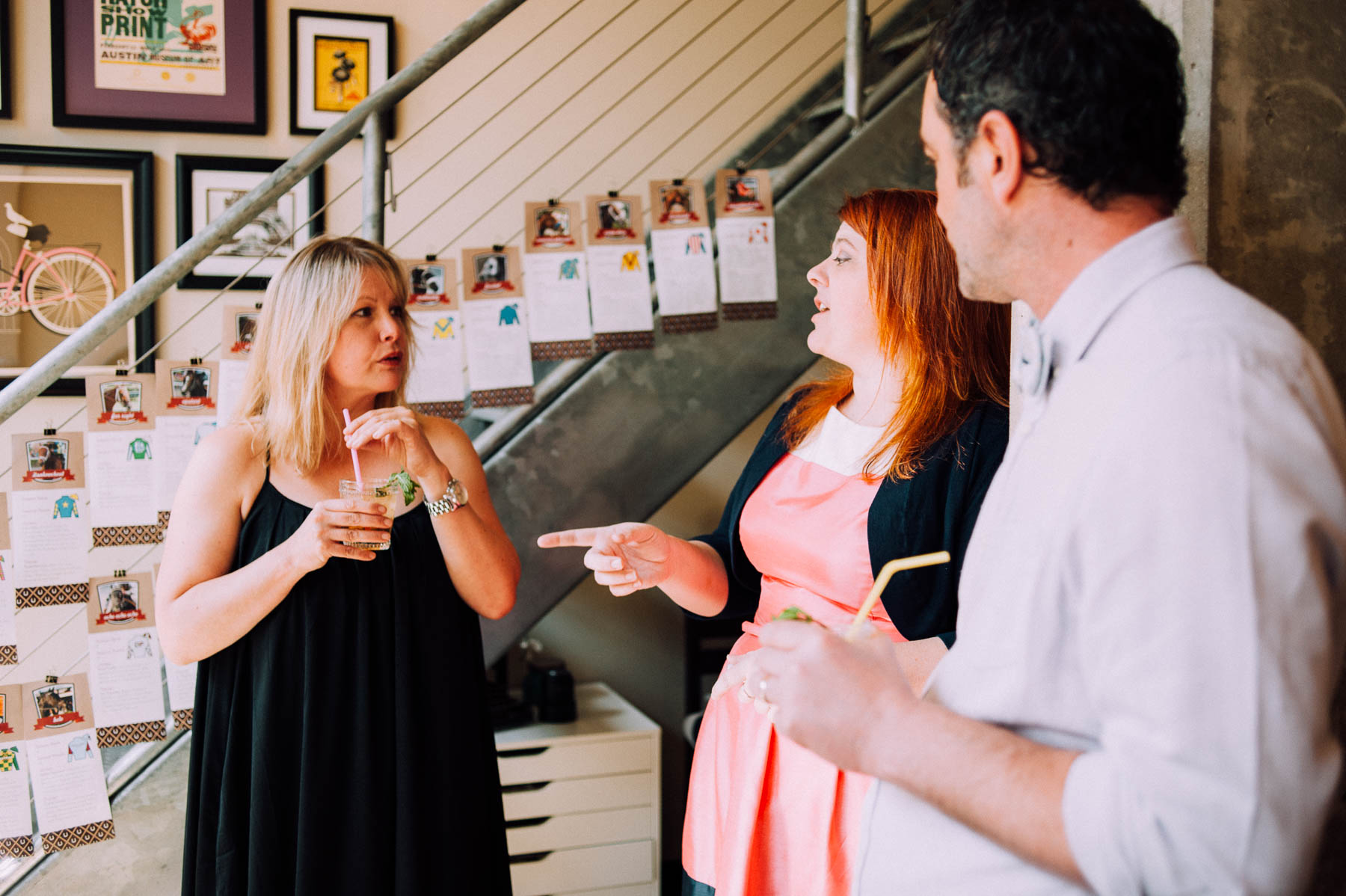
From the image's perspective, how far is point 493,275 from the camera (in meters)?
2.36

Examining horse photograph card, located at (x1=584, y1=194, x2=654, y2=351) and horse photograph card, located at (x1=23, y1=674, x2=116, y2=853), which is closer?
horse photograph card, located at (x1=23, y1=674, x2=116, y2=853)

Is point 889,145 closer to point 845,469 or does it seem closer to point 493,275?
point 493,275

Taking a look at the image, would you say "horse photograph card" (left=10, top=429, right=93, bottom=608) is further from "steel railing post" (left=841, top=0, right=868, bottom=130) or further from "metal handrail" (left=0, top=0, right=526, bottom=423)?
"steel railing post" (left=841, top=0, right=868, bottom=130)

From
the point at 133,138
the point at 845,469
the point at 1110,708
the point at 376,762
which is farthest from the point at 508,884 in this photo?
the point at 133,138

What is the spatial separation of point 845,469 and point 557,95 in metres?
2.50

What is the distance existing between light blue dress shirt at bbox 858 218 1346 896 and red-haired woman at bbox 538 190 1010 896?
29.5 inches

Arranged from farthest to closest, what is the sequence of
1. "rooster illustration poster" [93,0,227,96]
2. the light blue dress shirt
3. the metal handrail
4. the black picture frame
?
"rooster illustration poster" [93,0,227,96] → the black picture frame → the metal handrail → the light blue dress shirt

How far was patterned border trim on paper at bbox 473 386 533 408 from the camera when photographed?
2.35 meters

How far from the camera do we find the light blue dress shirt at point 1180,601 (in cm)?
63

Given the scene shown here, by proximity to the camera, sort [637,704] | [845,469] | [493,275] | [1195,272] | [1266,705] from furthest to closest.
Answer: [637,704]
[493,275]
[845,469]
[1195,272]
[1266,705]

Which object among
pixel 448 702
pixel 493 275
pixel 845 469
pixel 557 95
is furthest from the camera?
pixel 557 95

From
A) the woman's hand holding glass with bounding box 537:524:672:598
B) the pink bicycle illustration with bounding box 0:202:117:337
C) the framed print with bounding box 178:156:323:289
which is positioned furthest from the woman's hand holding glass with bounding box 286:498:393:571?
the pink bicycle illustration with bounding box 0:202:117:337

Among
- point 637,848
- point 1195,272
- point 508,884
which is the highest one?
point 1195,272

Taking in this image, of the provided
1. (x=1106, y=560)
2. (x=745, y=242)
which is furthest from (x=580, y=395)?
(x=1106, y=560)
